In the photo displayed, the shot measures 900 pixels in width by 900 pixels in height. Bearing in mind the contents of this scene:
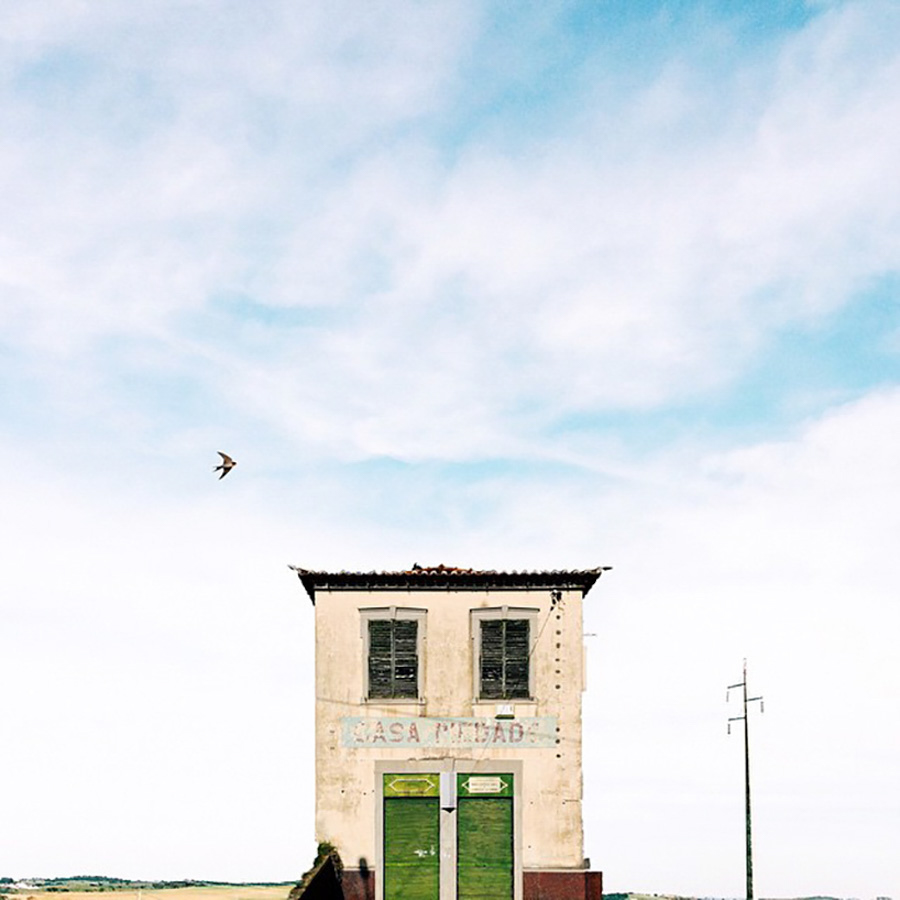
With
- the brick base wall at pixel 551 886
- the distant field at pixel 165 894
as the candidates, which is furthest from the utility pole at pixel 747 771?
the distant field at pixel 165 894

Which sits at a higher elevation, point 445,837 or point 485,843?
point 445,837

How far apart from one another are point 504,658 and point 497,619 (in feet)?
3.06

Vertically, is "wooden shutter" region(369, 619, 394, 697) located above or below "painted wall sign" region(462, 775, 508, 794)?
above

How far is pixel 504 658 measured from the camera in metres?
30.5

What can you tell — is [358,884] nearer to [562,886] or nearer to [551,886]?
[551,886]

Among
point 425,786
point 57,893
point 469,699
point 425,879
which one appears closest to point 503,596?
point 469,699

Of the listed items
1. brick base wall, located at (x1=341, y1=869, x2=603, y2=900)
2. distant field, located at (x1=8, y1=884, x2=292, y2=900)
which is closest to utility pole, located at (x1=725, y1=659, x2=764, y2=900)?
brick base wall, located at (x1=341, y1=869, x2=603, y2=900)

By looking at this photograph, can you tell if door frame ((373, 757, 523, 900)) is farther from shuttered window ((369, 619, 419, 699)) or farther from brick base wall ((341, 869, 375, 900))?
shuttered window ((369, 619, 419, 699))

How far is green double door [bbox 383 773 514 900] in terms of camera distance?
29656mm

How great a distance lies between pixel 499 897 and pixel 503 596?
691 centimetres

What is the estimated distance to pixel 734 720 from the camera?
104 ft

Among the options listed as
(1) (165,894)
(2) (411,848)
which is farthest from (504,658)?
(1) (165,894)

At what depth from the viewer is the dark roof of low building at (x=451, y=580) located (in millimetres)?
30625

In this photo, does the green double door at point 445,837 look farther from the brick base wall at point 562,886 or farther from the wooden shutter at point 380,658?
the wooden shutter at point 380,658
